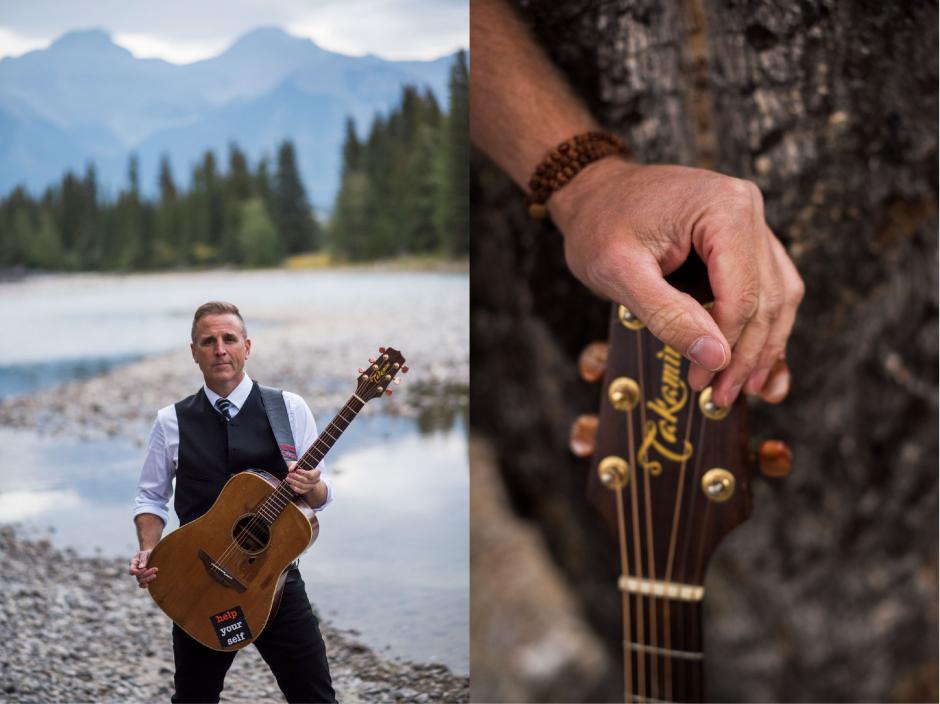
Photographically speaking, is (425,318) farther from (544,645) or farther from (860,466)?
(860,466)

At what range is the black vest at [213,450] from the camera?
1.05m

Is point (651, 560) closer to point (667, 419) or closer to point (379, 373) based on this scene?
point (667, 419)

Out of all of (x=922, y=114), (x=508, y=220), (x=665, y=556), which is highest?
(x=922, y=114)

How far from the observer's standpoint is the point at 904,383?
1.31 m

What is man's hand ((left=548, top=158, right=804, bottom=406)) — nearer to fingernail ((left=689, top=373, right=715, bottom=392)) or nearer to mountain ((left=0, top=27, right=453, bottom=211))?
fingernail ((left=689, top=373, right=715, bottom=392))

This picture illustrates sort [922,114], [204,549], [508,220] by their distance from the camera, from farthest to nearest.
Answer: [508,220]
[922,114]
[204,549]

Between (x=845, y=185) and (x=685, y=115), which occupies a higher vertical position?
(x=685, y=115)

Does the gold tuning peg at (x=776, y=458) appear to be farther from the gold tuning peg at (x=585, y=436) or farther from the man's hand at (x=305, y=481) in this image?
the man's hand at (x=305, y=481)

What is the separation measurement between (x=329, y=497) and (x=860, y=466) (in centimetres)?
79

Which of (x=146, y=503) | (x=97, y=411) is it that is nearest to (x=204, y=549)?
(x=146, y=503)

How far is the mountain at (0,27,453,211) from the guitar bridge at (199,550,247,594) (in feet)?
1.79

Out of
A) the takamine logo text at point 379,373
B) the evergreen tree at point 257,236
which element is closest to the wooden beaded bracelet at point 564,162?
the takamine logo text at point 379,373

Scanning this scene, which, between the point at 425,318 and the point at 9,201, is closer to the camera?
the point at 9,201

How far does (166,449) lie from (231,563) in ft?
0.55
